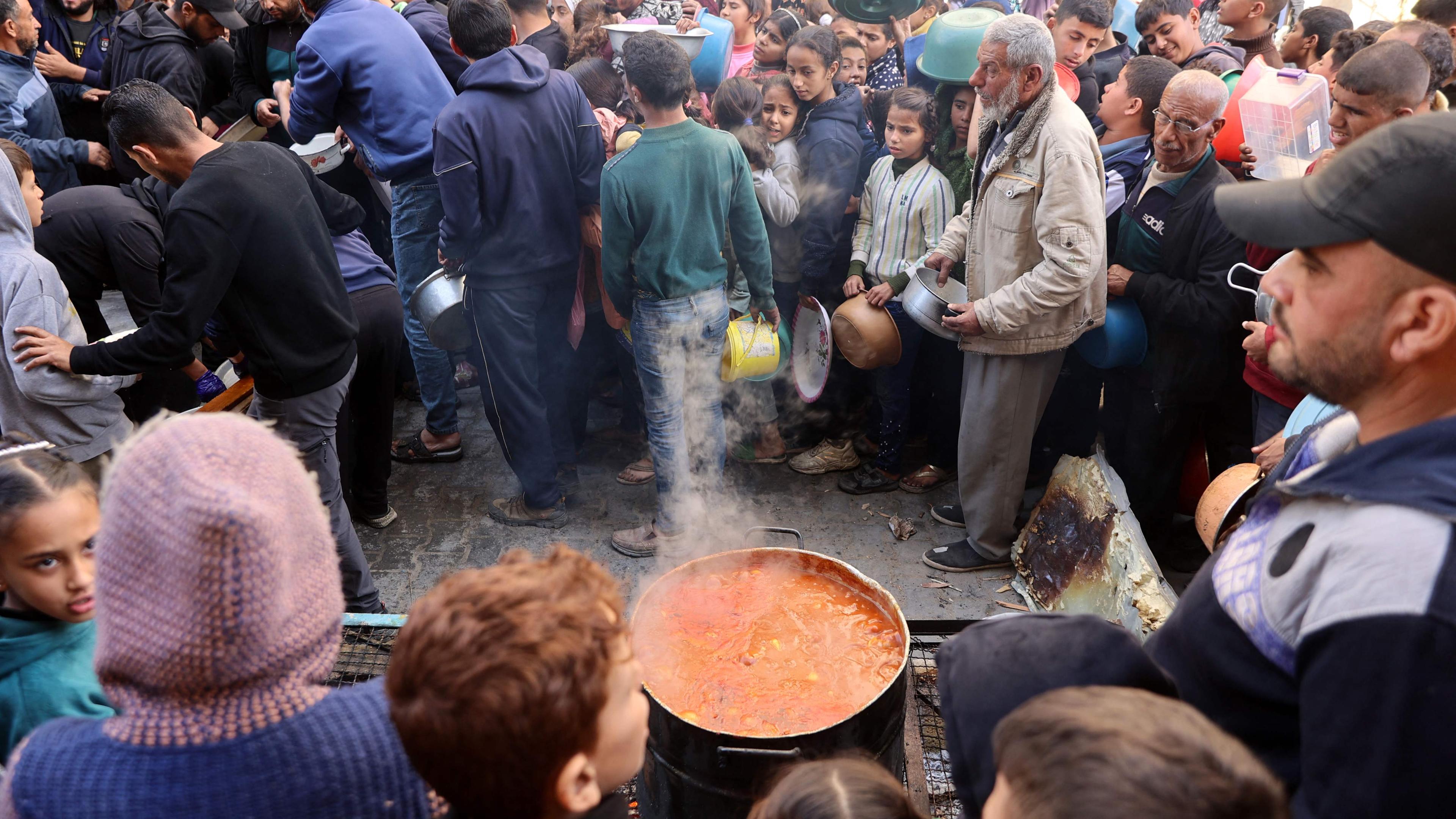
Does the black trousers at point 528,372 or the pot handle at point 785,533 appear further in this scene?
the black trousers at point 528,372

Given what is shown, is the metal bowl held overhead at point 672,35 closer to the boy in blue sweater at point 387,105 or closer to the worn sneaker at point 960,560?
the boy in blue sweater at point 387,105

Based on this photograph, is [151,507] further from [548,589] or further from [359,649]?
[359,649]

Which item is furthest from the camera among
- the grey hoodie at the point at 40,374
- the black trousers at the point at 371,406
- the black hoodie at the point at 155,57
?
the black hoodie at the point at 155,57

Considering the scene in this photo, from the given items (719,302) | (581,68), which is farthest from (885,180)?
(581,68)

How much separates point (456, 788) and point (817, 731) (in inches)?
52.7

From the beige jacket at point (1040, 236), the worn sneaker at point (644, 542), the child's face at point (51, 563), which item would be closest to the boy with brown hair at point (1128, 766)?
the child's face at point (51, 563)

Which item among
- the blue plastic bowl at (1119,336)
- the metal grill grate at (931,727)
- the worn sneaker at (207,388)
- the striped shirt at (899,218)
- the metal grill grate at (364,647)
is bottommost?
the worn sneaker at (207,388)

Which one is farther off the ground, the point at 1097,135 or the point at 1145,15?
the point at 1145,15

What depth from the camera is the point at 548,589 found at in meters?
1.28

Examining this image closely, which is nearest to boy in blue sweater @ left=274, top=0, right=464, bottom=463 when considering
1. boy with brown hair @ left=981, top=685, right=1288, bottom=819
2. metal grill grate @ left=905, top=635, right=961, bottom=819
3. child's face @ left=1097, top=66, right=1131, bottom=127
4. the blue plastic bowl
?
metal grill grate @ left=905, top=635, right=961, bottom=819

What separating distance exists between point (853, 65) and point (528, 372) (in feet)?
11.1

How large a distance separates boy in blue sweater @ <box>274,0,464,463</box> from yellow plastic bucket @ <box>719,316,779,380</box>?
189 cm

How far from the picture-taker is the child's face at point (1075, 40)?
17.5 ft

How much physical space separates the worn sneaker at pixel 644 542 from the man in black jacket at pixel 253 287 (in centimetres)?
138
